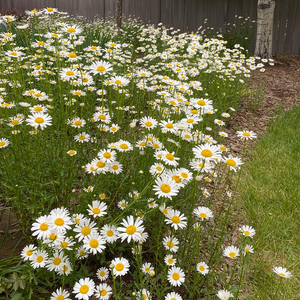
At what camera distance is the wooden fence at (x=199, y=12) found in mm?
8117

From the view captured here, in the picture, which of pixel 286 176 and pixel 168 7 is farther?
pixel 168 7

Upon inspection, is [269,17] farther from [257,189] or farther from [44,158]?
[44,158]

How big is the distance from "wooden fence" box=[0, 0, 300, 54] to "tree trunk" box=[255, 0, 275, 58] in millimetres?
1635

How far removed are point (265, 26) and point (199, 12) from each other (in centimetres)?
Answer: 337

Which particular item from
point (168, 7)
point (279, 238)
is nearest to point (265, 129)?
point (279, 238)

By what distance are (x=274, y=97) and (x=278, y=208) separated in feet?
11.3

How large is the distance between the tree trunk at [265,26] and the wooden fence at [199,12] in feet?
5.36

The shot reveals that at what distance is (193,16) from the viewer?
9.55m

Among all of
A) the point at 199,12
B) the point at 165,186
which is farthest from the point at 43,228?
the point at 199,12

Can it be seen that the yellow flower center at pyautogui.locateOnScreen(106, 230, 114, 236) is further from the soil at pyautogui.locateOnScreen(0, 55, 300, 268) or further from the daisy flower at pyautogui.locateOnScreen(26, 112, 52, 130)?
the soil at pyautogui.locateOnScreen(0, 55, 300, 268)

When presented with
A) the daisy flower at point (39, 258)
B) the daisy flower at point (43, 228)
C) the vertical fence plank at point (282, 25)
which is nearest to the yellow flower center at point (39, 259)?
the daisy flower at point (39, 258)

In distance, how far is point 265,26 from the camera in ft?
21.8

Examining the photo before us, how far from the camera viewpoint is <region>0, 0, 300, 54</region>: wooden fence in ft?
26.6

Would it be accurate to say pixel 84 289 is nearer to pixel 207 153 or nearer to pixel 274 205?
pixel 207 153
